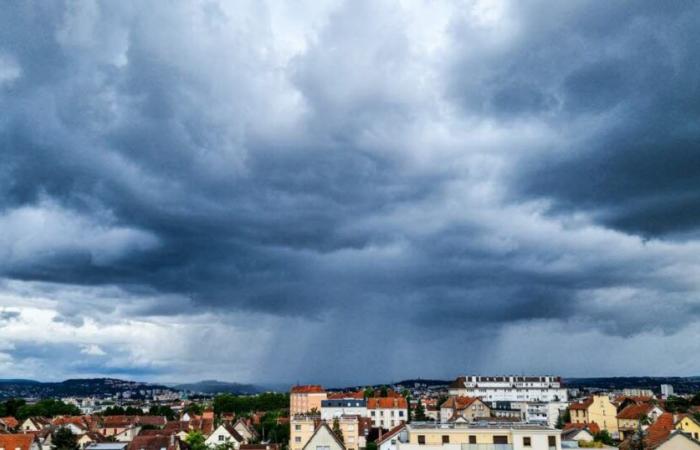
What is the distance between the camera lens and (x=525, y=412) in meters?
174

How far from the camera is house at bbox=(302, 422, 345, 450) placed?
76.2m

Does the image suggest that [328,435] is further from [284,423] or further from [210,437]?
[284,423]

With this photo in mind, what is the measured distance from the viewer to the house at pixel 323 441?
250 ft

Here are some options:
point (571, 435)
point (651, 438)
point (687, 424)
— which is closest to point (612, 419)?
point (687, 424)

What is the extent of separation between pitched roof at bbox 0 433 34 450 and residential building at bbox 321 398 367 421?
7055cm

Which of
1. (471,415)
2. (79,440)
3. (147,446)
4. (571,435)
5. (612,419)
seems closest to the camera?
(571,435)

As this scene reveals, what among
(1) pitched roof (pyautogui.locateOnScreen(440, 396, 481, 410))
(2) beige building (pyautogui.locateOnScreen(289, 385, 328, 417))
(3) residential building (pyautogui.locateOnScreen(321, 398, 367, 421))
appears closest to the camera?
(3) residential building (pyautogui.locateOnScreen(321, 398, 367, 421))

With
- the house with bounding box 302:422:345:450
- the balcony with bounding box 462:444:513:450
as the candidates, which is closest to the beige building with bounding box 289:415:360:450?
the house with bounding box 302:422:345:450

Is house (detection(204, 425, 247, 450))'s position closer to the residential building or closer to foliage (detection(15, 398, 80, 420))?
the residential building

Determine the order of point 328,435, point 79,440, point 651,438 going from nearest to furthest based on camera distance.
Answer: point 651,438
point 328,435
point 79,440

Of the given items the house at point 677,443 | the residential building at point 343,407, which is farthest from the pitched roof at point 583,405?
the house at point 677,443

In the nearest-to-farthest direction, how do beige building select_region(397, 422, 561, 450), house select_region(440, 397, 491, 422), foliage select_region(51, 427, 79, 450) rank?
beige building select_region(397, 422, 561, 450) < foliage select_region(51, 427, 79, 450) < house select_region(440, 397, 491, 422)

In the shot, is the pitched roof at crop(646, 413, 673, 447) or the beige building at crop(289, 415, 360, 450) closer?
the pitched roof at crop(646, 413, 673, 447)

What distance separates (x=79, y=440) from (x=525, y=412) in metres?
111
